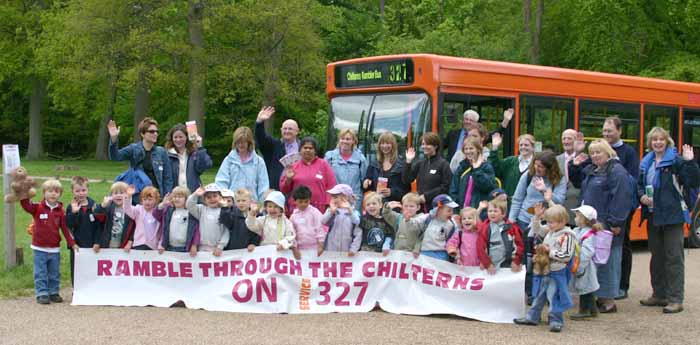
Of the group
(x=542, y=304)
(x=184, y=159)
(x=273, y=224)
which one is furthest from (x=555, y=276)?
(x=184, y=159)

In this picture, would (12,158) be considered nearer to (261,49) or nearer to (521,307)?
(521,307)

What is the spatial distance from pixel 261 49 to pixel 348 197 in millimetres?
25727

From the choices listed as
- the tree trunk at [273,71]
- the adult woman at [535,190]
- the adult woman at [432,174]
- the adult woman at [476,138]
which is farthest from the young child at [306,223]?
the tree trunk at [273,71]

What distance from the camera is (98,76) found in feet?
108

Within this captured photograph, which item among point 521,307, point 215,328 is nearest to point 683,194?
point 521,307

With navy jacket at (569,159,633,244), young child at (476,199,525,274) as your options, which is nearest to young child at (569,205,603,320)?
navy jacket at (569,159,633,244)

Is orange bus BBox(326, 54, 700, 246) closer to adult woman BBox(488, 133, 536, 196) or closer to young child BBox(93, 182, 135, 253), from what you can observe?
adult woman BBox(488, 133, 536, 196)

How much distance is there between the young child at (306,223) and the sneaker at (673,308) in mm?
3442

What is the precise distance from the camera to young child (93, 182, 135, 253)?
8.62m

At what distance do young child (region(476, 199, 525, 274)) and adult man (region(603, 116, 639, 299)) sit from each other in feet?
4.58

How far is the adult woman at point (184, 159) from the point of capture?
9.47 meters

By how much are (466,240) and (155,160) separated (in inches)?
135

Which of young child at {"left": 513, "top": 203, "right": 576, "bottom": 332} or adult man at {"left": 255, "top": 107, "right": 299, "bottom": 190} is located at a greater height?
adult man at {"left": 255, "top": 107, "right": 299, "bottom": 190}

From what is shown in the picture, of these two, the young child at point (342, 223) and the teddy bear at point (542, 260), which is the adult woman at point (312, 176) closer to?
the young child at point (342, 223)
